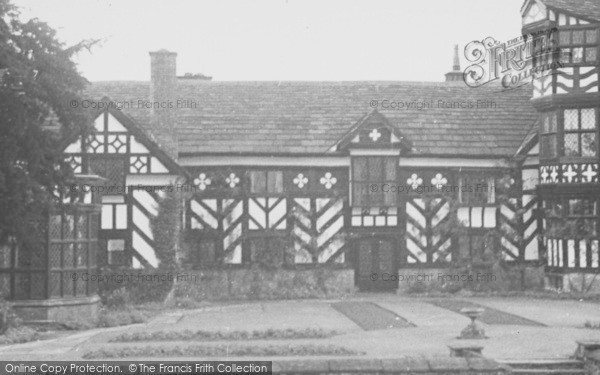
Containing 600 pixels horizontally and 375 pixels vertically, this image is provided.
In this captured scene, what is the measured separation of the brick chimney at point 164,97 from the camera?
2733 cm

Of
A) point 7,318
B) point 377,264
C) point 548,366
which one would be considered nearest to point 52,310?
point 7,318

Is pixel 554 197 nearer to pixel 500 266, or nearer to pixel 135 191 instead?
pixel 500 266

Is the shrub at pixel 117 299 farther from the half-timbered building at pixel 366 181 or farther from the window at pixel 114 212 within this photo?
the window at pixel 114 212

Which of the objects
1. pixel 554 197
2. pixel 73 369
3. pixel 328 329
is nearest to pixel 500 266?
pixel 554 197

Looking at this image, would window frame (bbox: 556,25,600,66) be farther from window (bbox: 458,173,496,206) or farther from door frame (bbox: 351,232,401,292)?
door frame (bbox: 351,232,401,292)

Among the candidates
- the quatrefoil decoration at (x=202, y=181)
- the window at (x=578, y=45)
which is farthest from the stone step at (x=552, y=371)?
the quatrefoil decoration at (x=202, y=181)

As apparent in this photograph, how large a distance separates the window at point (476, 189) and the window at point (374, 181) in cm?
205

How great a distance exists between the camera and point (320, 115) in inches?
1174

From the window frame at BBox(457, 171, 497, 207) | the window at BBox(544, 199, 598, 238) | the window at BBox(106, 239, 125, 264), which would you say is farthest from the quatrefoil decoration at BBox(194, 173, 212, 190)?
the window at BBox(544, 199, 598, 238)

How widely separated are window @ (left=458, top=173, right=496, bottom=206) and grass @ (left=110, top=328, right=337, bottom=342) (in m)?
11.3

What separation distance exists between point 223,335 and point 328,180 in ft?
35.9

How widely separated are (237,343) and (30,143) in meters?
6.11

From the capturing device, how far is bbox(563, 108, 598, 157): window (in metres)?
26.2

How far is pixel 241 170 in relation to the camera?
28.0 m
